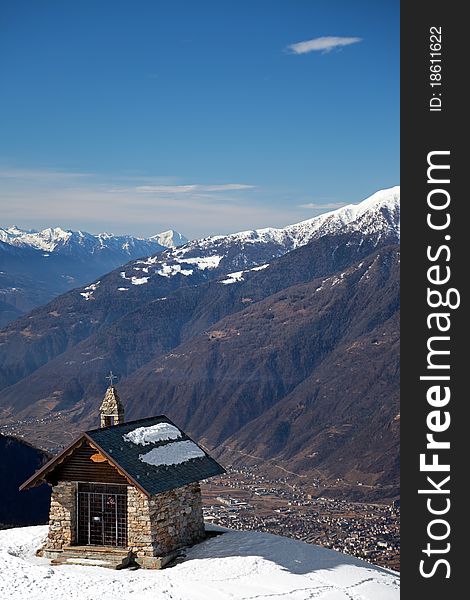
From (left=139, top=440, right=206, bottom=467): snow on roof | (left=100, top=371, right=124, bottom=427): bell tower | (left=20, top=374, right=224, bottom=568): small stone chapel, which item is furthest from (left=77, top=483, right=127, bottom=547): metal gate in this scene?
(left=100, top=371, right=124, bottom=427): bell tower

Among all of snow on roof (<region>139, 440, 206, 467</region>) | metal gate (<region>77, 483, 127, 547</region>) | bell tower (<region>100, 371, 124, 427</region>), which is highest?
bell tower (<region>100, 371, 124, 427</region>)

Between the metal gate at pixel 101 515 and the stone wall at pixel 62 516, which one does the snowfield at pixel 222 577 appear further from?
the metal gate at pixel 101 515

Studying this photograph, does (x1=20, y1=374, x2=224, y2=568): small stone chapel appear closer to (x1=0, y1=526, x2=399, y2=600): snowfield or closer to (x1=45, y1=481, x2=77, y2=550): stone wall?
(x1=45, y1=481, x2=77, y2=550): stone wall

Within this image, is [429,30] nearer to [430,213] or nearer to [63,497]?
[430,213]

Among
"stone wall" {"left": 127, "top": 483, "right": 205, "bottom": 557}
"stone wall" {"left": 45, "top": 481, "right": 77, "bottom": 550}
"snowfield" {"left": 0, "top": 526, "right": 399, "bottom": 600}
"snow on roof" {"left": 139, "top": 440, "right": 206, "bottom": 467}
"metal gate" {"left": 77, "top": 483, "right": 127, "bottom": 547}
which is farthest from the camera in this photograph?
"snow on roof" {"left": 139, "top": 440, "right": 206, "bottom": 467}

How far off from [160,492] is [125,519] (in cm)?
217

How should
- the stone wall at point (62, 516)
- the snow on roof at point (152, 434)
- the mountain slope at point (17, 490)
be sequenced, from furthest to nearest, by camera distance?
the mountain slope at point (17, 490)
the snow on roof at point (152, 434)
the stone wall at point (62, 516)

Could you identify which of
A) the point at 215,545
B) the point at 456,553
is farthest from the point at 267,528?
the point at 456,553

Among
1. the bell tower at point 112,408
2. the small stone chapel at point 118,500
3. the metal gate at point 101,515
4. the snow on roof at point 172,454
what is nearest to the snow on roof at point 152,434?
the small stone chapel at point 118,500

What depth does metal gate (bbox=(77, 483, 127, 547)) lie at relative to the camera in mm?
45969

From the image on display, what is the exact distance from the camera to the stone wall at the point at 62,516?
46.9 meters

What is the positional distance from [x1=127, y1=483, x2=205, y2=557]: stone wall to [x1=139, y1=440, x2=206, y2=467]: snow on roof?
4.77ft

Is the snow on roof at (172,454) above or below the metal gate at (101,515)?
above

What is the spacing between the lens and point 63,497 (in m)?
47.2
